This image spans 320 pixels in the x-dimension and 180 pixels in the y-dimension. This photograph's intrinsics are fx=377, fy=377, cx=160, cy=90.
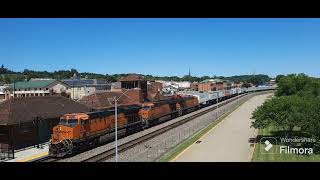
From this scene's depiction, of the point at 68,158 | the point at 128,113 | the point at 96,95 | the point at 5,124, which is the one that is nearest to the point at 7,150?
the point at 5,124

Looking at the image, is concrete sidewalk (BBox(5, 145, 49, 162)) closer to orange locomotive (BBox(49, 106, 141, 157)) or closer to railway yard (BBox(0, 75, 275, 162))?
railway yard (BBox(0, 75, 275, 162))

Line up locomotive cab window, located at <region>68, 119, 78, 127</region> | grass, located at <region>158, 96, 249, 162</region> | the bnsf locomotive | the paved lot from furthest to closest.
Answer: locomotive cab window, located at <region>68, 119, 78, 127</region>, the bnsf locomotive, grass, located at <region>158, 96, 249, 162</region>, the paved lot

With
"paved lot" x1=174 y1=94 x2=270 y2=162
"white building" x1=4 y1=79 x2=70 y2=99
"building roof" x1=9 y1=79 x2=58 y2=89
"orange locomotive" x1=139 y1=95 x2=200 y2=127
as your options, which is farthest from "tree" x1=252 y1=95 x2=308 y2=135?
"building roof" x1=9 y1=79 x2=58 y2=89

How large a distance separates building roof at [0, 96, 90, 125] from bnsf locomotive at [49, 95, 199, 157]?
3989 mm

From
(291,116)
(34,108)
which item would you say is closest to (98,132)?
(34,108)

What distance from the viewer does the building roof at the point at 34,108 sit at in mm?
A: 25188

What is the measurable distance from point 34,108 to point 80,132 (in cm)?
684

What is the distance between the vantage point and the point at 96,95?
3956 centimetres

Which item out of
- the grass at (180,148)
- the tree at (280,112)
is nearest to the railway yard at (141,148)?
the grass at (180,148)

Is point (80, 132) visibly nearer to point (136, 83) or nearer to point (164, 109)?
point (164, 109)

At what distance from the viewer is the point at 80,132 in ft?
75.6

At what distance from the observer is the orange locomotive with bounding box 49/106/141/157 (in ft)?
72.8

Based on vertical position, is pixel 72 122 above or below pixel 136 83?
below
